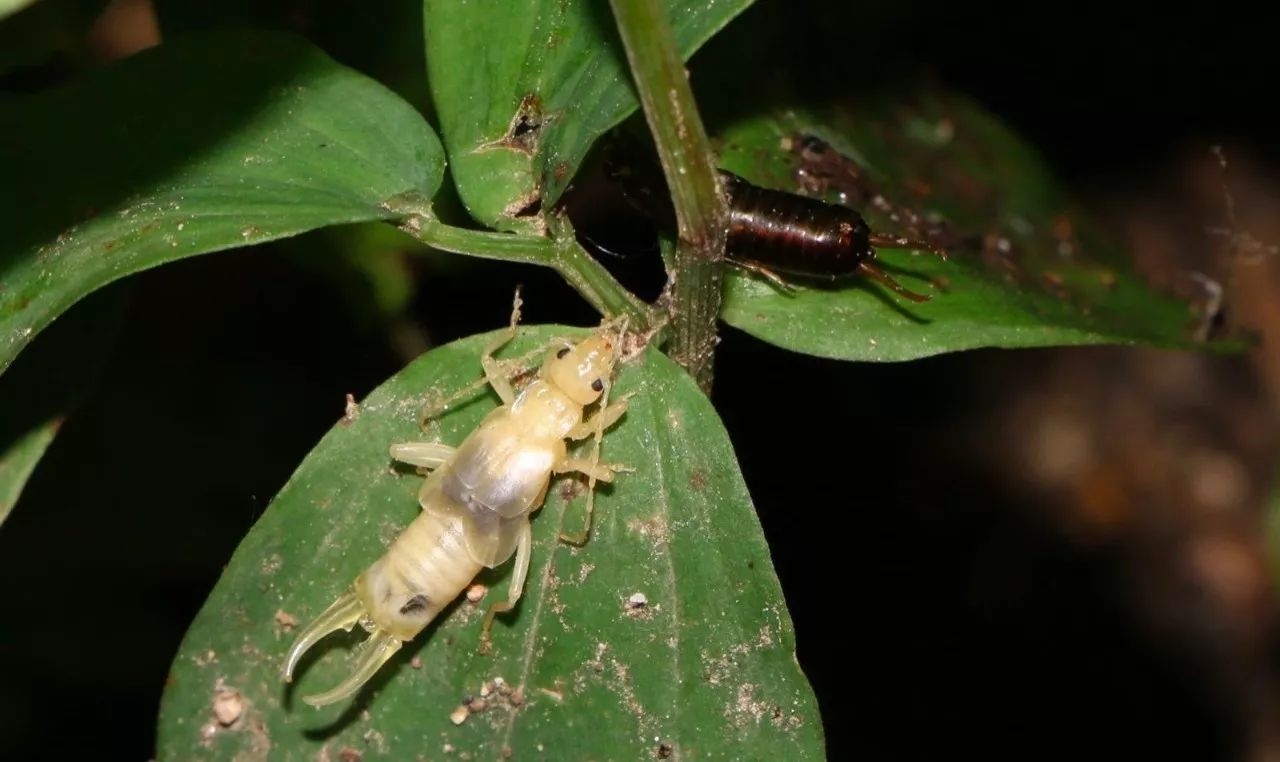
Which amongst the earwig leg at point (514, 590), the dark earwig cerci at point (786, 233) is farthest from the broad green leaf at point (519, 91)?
the earwig leg at point (514, 590)

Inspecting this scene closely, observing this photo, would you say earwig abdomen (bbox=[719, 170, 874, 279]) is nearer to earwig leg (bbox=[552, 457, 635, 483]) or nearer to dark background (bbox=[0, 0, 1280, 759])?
dark background (bbox=[0, 0, 1280, 759])

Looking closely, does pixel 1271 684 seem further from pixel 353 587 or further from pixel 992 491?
pixel 353 587

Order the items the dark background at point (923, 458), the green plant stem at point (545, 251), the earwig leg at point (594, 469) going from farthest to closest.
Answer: the dark background at point (923, 458)
the earwig leg at point (594, 469)
the green plant stem at point (545, 251)

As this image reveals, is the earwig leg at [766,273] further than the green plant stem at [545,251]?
Yes

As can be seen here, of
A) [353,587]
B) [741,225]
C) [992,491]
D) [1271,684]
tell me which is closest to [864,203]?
[741,225]

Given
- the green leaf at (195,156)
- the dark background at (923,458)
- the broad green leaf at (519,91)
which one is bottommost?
the dark background at (923,458)

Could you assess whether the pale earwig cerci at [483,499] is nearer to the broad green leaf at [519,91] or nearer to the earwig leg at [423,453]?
the earwig leg at [423,453]

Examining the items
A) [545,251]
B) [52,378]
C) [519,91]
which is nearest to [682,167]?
[545,251]
